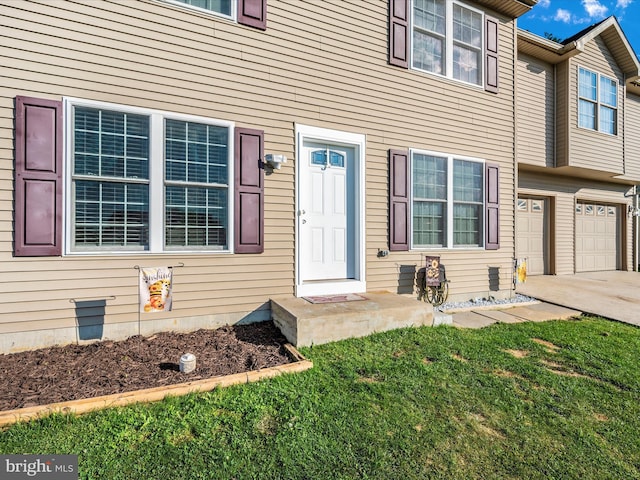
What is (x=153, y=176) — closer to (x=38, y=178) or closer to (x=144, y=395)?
(x=38, y=178)

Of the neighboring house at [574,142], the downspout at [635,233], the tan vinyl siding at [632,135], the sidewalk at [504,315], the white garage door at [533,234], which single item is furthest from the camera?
the downspout at [635,233]

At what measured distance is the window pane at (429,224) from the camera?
205 inches

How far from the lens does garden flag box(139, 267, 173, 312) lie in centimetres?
327

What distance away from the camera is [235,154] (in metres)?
3.92

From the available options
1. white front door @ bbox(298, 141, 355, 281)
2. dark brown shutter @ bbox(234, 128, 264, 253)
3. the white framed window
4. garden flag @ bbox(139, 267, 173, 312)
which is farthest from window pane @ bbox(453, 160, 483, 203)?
garden flag @ bbox(139, 267, 173, 312)

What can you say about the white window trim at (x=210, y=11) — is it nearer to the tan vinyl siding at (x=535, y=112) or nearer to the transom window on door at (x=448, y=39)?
the transom window on door at (x=448, y=39)

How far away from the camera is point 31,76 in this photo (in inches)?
123

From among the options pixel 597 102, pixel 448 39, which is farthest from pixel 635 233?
pixel 448 39

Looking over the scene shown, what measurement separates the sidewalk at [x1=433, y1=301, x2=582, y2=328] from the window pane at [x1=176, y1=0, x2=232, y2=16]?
177 inches

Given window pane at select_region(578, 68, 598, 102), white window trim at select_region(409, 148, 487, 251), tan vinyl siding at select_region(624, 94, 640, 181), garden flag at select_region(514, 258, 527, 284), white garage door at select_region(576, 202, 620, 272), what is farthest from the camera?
tan vinyl siding at select_region(624, 94, 640, 181)

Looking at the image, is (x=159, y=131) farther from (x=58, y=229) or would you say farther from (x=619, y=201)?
(x=619, y=201)

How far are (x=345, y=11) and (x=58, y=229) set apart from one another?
444 centimetres

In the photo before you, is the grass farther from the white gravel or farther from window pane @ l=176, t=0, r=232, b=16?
window pane @ l=176, t=0, r=232, b=16

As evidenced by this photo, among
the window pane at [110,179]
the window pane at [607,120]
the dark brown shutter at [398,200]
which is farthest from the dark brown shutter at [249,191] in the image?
the window pane at [607,120]
